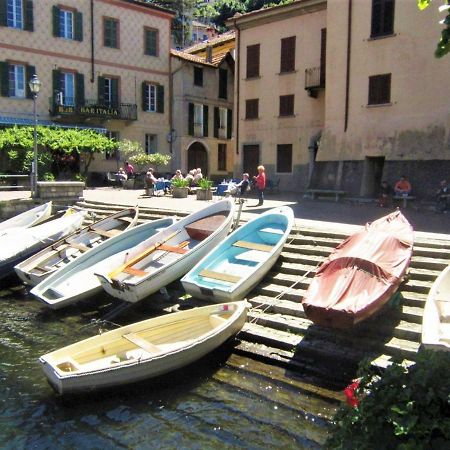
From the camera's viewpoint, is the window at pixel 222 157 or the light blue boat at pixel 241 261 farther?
the window at pixel 222 157

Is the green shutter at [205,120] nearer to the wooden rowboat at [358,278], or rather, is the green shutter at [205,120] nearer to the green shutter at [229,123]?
the green shutter at [229,123]

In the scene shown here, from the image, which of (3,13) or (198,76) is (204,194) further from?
(198,76)

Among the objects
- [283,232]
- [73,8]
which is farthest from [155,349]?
[73,8]

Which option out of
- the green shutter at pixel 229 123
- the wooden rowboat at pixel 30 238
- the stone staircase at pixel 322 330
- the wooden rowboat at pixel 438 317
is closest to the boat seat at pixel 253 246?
the stone staircase at pixel 322 330

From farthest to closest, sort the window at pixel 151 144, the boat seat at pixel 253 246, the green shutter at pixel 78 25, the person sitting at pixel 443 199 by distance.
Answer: the window at pixel 151 144 < the green shutter at pixel 78 25 < the person sitting at pixel 443 199 < the boat seat at pixel 253 246

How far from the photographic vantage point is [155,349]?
702 cm

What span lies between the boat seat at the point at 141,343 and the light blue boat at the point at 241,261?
1.87 meters

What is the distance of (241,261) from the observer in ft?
33.1

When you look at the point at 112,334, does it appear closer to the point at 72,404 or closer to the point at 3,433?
the point at 72,404

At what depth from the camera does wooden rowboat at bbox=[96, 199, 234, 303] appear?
30.3ft

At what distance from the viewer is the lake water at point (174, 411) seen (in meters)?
5.61

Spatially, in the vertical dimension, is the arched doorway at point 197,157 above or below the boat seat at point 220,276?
above

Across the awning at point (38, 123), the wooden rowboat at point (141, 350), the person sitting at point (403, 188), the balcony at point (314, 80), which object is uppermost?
the balcony at point (314, 80)

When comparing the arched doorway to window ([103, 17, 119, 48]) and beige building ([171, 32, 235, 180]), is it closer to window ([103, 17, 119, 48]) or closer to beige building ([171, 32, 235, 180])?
beige building ([171, 32, 235, 180])
